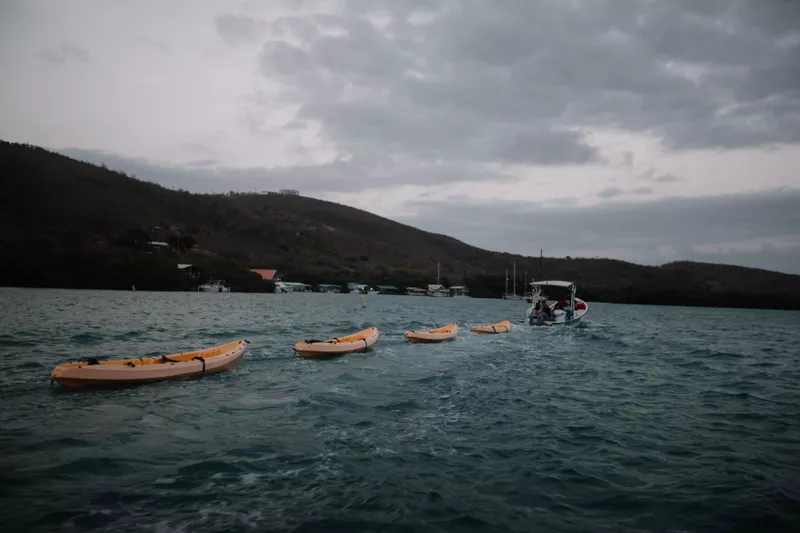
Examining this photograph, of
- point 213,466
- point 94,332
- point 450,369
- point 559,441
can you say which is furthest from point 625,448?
point 94,332

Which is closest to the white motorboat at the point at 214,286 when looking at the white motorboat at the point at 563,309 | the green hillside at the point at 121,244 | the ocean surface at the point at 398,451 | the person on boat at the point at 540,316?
the green hillside at the point at 121,244

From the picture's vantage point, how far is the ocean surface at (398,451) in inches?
375

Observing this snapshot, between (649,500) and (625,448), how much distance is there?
3722mm

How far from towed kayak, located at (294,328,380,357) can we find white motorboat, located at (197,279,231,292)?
124 meters

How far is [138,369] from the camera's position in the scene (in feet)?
65.5

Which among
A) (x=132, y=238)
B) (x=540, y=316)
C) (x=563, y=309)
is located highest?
(x=132, y=238)

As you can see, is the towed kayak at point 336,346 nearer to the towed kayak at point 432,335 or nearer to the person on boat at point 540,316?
the towed kayak at point 432,335

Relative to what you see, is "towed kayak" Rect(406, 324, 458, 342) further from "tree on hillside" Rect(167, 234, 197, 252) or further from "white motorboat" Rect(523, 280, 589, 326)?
"tree on hillside" Rect(167, 234, 197, 252)

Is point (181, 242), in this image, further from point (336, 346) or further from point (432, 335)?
point (336, 346)

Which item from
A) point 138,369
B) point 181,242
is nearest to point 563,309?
point 138,369

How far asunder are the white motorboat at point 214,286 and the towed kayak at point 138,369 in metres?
131

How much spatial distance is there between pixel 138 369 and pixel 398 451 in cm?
1248

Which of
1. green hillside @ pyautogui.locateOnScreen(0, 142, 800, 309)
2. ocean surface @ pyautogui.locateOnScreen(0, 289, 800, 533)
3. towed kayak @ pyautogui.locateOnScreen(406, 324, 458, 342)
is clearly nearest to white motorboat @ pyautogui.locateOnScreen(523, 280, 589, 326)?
towed kayak @ pyautogui.locateOnScreen(406, 324, 458, 342)

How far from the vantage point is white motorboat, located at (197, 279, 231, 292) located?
146875 millimetres
